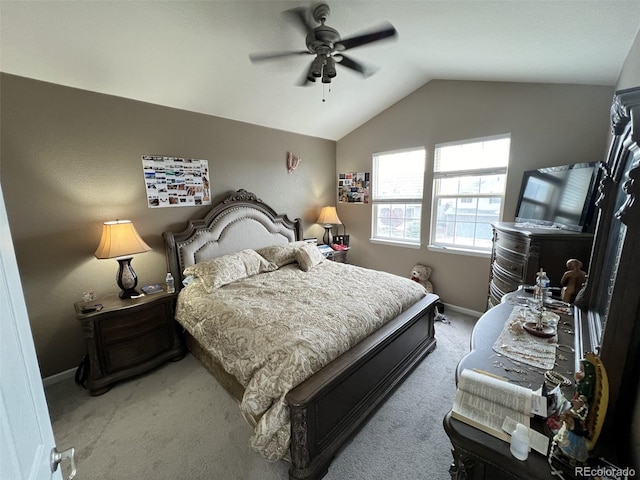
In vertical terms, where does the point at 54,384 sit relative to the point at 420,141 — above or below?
below

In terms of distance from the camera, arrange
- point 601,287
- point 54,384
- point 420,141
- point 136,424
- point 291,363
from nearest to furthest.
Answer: point 601,287 → point 291,363 → point 136,424 → point 54,384 → point 420,141

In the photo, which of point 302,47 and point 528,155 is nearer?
point 302,47

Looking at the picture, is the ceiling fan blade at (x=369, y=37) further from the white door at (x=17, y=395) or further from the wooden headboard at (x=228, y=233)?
the wooden headboard at (x=228, y=233)

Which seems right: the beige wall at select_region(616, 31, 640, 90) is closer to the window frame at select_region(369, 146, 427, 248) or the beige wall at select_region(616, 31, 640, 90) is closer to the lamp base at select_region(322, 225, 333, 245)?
the window frame at select_region(369, 146, 427, 248)

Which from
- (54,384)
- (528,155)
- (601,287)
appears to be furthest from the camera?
(528,155)

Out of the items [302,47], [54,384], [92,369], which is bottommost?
[54,384]

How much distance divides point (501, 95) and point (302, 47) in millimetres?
2298

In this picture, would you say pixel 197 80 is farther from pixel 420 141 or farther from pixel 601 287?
pixel 601 287

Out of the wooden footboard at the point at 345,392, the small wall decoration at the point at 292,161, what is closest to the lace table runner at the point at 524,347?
the wooden footboard at the point at 345,392

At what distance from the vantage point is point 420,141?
3.74 metres

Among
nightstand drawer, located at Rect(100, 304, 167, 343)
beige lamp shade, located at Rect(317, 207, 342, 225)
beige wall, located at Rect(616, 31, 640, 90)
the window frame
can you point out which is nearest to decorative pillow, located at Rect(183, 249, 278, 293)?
A: nightstand drawer, located at Rect(100, 304, 167, 343)

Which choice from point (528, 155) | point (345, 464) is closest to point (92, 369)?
point (345, 464)

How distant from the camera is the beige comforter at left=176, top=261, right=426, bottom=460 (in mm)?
1522

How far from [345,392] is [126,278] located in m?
2.23
